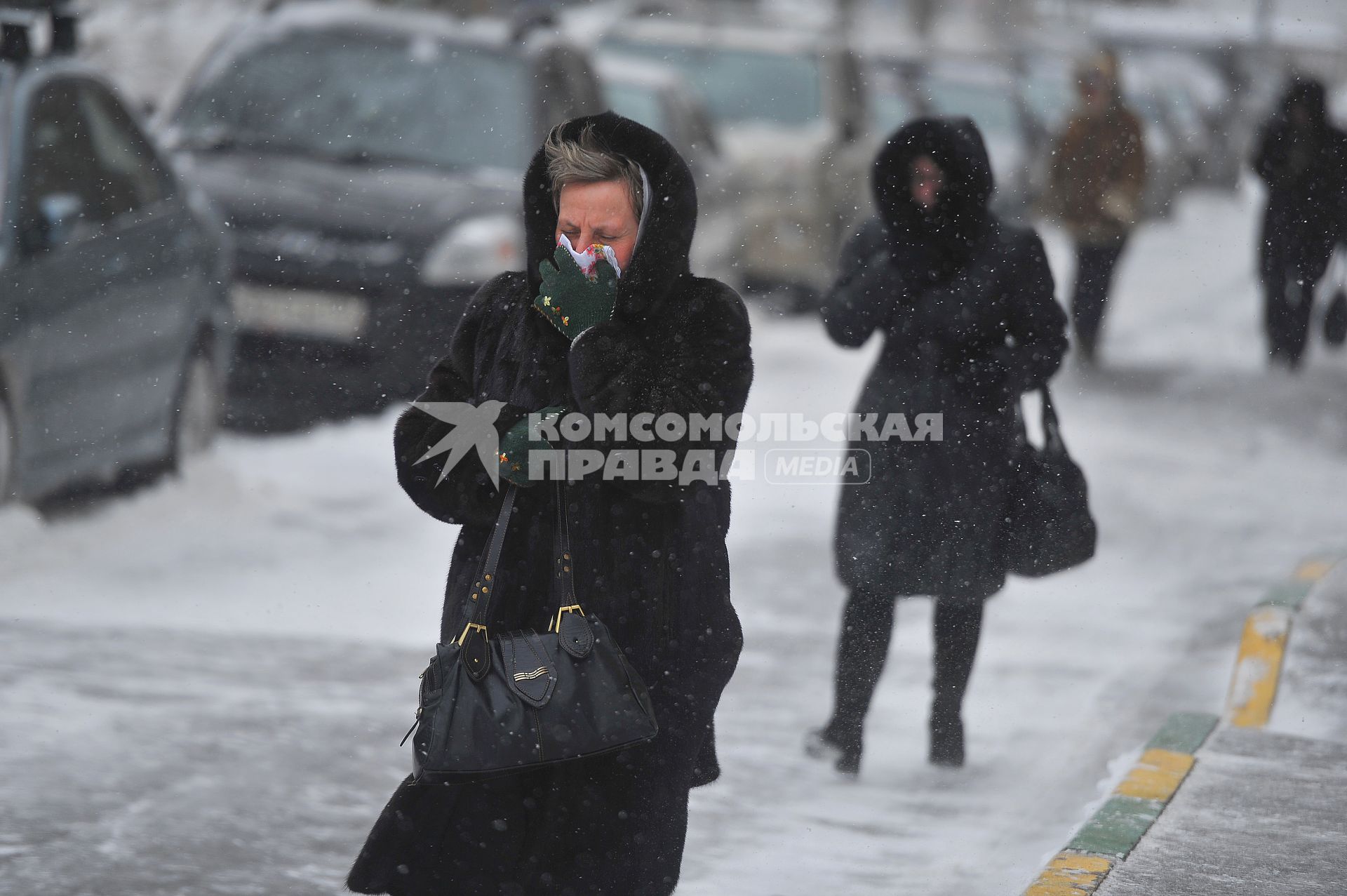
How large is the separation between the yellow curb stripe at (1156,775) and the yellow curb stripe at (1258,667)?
46cm

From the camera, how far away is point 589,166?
326cm

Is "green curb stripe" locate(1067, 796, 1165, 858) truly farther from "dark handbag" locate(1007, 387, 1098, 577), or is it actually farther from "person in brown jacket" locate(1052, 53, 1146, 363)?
"person in brown jacket" locate(1052, 53, 1146, 363)

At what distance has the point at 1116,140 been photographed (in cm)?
1173

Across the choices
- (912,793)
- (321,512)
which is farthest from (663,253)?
(321,512)

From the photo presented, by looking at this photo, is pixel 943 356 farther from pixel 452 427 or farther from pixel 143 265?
pixel 143 265

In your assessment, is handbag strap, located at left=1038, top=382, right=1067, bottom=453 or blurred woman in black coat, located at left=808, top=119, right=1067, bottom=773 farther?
handbag strap, located at left=1038, top=382, right=1067, bottom=453

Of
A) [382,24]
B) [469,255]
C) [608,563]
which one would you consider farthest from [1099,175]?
[608,563]

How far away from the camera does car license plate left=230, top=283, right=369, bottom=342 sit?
8.64 metres

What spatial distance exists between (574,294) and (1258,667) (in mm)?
3417

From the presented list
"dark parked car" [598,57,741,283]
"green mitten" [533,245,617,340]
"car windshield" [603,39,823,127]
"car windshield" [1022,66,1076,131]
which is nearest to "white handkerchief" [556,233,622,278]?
"green mitten" [533,245,617,340]

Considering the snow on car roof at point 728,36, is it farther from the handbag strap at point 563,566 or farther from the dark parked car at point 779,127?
the handbag strap at point 563,566

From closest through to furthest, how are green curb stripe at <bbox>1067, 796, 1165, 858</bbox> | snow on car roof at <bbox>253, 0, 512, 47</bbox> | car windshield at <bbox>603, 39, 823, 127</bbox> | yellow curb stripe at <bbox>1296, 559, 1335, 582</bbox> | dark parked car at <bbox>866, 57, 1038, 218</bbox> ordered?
green curb stripe at <bbox>1067, 796, 1165, 858</bbox>, yellow curb stripe at <bbox>1296, 559, 1335, 582</bbox>, snow on car roof at <bbox>253, 0, 512, 47</bbox>, car windshield at <bbox>603, 39, 823, 127</bbox>, dark parked car at <bbox>866, 57, 1038, 218</bbox>

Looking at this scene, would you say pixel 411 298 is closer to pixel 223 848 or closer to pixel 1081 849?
pixel 223 848

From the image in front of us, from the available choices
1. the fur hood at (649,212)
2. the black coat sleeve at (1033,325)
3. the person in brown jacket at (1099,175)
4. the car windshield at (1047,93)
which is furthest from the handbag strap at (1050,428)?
the car windshield at (1047,93)
